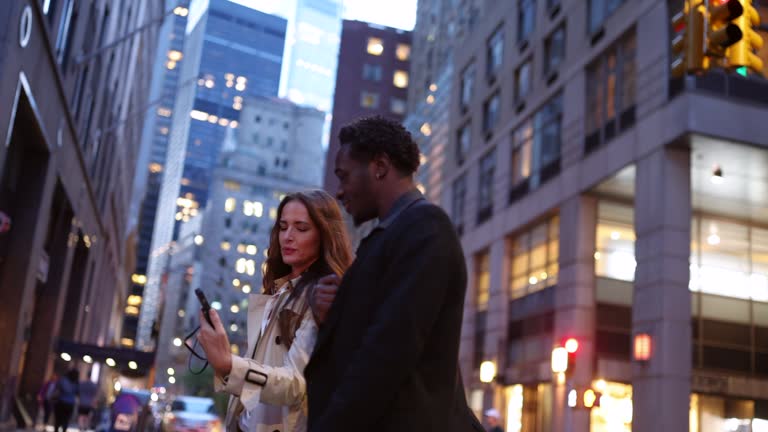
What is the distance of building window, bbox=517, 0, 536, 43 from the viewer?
35.0 meters

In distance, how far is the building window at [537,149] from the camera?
30.7 metres

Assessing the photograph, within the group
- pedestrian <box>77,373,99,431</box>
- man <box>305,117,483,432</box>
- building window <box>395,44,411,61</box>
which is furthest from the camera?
building window <box>395,44,411,61</box>

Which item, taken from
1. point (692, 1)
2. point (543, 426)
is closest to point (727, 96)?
point (543, 426)

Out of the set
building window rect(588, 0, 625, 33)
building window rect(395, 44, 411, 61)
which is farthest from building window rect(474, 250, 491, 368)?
building window rect(395, 44, 411, 61)

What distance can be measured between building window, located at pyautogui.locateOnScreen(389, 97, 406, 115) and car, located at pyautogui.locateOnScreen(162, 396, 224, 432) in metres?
60.3

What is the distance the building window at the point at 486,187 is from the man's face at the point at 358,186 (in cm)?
3462

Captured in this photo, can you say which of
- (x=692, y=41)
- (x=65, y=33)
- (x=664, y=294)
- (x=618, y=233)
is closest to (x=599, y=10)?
(x=618, y=233)

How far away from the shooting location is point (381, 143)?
8.72ft

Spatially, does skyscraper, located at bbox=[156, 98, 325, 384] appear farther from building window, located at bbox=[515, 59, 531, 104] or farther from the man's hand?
the man's hand

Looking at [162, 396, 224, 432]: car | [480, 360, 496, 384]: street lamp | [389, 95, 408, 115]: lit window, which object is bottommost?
[162, 396, 224, 432]: car

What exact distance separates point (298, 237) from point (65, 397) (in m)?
17.5

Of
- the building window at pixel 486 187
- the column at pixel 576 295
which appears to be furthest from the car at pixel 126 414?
the building window at pixel 486 187

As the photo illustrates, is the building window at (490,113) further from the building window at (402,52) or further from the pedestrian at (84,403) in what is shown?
the building window at (402,52)

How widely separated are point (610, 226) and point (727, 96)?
745cm
